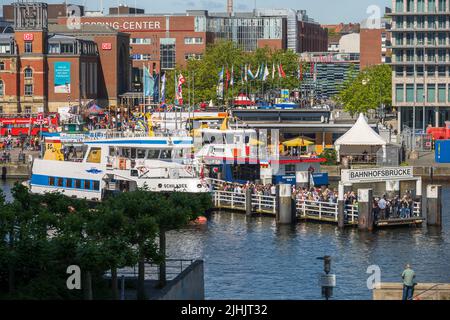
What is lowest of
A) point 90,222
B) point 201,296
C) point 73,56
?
point 201,296

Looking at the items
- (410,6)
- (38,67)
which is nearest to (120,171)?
(410,6)

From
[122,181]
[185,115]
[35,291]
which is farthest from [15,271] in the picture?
[185,115]

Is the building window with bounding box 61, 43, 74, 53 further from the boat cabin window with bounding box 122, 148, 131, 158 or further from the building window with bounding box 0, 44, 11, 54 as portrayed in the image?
the boat cabin window with bounding box 122, 148, 131, 158

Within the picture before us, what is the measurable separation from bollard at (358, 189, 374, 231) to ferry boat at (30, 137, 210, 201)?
9.46 meters

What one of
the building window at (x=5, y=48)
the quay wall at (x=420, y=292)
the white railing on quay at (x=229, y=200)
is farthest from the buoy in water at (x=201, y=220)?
the building window at (x=5, y=48)

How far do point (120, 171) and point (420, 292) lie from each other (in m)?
35.8

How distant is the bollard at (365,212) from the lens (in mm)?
62781

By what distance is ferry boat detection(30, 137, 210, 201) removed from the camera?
230ft

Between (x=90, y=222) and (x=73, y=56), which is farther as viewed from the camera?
(x=73, y=56)

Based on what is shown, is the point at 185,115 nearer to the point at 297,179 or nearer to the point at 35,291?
the point at 297,179

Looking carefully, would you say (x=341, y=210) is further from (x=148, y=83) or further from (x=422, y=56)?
(x=422, y=56)

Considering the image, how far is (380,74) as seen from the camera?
15262 cm

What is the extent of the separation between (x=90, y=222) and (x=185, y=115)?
66.9 metres

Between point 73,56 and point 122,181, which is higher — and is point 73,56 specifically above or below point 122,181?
above
